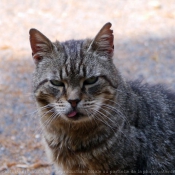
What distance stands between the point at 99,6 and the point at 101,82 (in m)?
4.53

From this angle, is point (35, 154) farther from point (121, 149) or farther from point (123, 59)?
point (123, 59)

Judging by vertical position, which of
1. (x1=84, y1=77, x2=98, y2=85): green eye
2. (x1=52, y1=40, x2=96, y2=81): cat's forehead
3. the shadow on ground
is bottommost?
the shadow on ground

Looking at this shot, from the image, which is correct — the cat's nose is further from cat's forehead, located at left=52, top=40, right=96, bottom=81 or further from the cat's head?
cat's forehead, located at left=52, top=40, right=96, bottom=81

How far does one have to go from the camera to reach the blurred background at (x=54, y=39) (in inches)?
182

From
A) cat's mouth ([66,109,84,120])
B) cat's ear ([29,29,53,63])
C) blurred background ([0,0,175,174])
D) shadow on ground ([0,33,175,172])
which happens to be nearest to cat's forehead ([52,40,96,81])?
cat's ear ([29,29,53,63])

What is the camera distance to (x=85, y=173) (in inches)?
136

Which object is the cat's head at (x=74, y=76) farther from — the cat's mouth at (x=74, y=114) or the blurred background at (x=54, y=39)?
the blurred background at (x=54, y=39)

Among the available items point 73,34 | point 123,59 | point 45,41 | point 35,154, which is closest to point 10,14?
point 73,34

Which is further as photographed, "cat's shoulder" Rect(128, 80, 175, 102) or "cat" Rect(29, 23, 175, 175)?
"cat's shoulder" Rect(128, 80, 175, 102)

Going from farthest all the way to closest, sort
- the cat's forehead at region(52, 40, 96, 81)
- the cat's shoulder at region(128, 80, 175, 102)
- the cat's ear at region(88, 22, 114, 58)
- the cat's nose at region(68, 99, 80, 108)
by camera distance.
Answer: the cat's shoulder at region(128, 80, 175, 102) < the cat's ear at region(88, 22, 114, 58) < the cat's forehead at region(52, 40, 96, 81) < the cat's nose at region(68, 99, 80, 108)

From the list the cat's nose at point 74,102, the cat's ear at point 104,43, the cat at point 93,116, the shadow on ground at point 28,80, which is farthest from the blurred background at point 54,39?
the cat's ear at point 104,43

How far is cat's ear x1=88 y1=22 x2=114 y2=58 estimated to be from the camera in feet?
10.9

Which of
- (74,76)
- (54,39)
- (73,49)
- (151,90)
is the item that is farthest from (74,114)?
(54,39)

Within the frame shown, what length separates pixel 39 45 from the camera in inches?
133
